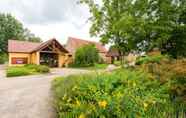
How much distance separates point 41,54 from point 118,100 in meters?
31.7

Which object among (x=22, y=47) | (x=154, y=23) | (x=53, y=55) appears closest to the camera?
(x=154, y=23)

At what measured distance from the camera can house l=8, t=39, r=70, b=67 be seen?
33.5 m

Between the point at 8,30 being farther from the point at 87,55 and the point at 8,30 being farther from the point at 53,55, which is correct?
the point at 87,55

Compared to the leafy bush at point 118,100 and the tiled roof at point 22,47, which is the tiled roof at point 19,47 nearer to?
the tiled roof at point 22,47

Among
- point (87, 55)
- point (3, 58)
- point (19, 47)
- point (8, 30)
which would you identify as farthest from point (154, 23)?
point (8, 30)

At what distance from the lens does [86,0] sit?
2281 cm

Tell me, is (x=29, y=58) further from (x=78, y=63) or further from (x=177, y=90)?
(x=177, y=90)

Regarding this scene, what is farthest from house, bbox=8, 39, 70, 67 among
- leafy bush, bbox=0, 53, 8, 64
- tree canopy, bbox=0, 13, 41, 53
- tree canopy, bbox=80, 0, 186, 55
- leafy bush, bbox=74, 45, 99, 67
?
tree canopy, bbox=80, 0, 186, 55

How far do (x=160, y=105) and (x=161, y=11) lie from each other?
750 cm

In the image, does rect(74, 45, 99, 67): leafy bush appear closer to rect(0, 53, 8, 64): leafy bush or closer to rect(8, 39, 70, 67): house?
rect(8, 39, 70, 67): house

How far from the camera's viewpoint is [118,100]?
4914 mm

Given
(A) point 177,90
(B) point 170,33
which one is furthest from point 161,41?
(A) point 177,90

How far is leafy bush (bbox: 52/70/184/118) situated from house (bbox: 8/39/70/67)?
86.8 ft

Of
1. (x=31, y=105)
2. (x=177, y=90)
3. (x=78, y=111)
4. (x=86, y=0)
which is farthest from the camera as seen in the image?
(x=86, y=0)
